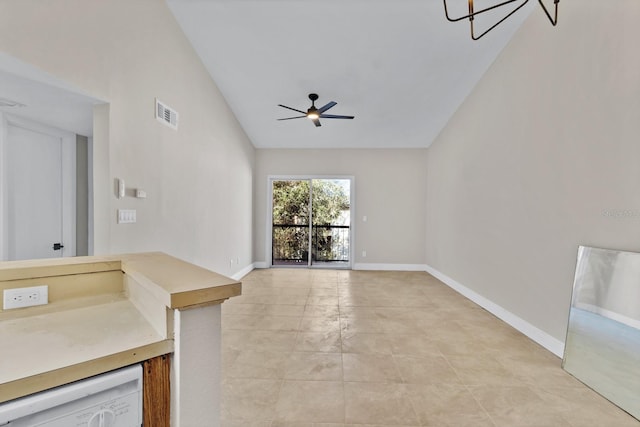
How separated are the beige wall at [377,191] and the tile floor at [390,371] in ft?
7.32

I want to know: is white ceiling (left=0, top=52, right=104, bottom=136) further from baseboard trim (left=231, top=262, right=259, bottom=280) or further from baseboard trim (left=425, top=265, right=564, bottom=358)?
baseboard trim (left=425, top=265, right=564, bottom=358)

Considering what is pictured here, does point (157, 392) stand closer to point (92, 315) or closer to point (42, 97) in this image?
point (92, 315)

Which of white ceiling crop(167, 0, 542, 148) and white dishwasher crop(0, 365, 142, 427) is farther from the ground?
white ceiling crop(167, 0, 542, 148)

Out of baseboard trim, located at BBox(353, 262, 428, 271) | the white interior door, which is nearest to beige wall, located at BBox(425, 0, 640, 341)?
baseboard trim, located at BBox(353, 262, 428, 271)

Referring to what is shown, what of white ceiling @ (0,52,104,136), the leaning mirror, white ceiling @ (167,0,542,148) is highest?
white ceiling @ (167,0,542,148)

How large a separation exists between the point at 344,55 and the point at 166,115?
2302mm

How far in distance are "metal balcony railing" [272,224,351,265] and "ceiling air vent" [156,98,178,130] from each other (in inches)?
134

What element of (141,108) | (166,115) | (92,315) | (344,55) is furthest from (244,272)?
(92,315)

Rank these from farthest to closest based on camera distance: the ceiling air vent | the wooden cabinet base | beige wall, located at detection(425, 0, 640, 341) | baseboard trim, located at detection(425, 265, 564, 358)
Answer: the ceiling air vent < baseboard trim, located at detection(425, 265, 564, 358) < beige wall, located at detection(425, 0, 640, 341) < the wooden cabinet base

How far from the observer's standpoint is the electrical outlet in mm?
1033

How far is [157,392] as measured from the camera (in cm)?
81

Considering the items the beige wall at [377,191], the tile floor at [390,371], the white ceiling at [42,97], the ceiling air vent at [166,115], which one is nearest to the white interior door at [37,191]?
the white ceiling at [42,97]

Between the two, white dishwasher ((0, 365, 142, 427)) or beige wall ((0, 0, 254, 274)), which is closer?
white dishwasher ((0, 365, 142, 427))

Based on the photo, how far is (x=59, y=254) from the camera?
8.52 ft
